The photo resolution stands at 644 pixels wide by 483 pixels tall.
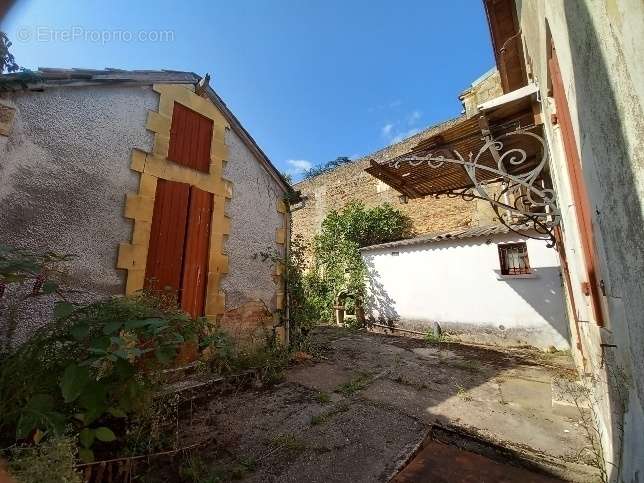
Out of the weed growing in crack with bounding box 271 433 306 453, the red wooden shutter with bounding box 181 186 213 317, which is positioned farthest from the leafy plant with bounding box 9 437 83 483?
the red wooden shutter with bounding box 181 186 213 317

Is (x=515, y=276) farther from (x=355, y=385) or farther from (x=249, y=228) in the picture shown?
(x=249, y=228)

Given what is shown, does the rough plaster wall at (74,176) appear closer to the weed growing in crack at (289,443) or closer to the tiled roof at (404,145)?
the weed growing in crack at (289,443)

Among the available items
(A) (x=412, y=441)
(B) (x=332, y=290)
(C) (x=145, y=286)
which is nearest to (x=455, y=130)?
(A) (x=412, y=441)

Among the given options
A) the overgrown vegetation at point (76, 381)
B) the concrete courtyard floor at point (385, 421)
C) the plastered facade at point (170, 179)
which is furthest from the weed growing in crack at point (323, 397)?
the plastered facade at point (170, 179)

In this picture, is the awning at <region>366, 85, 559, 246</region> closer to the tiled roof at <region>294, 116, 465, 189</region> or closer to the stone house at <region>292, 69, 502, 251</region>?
the stone house at <region>292, 69, 502, 251</region>

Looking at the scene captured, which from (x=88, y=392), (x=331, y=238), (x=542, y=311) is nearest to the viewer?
(x=88, y=392)

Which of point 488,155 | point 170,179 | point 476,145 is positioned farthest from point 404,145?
point 170,179

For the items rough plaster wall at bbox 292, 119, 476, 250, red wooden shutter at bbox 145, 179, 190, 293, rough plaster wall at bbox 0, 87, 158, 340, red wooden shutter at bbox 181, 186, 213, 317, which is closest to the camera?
rough plaster wall at bbox 0, 87, 158, 340

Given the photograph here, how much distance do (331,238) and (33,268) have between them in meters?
12.5

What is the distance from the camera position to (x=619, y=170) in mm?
958

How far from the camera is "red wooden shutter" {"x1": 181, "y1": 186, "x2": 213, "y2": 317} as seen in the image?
4.68 meters

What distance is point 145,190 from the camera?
435 cm

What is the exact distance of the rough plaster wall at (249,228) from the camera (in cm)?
539

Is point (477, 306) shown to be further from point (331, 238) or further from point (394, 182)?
point (331, 238)
